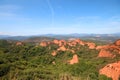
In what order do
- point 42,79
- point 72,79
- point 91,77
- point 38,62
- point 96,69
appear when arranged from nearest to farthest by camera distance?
point 72,79, point 42,79, point 91,77, point 96,69, point 38,62

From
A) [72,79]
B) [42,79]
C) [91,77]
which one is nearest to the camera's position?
[72,79]

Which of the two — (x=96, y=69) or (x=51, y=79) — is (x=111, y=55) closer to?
(x=96, y=69)

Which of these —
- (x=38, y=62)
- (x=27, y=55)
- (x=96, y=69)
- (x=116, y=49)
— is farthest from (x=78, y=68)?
(x=27, y=55)

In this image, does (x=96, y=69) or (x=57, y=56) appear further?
(x=57, y=56)

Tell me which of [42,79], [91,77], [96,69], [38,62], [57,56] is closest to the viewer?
[42,79]

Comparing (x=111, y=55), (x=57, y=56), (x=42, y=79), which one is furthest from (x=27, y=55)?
(x=42, y=79)

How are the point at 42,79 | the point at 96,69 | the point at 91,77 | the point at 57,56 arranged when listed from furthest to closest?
the point at 57,56, the point at 96,69, the point at 91,77, the point at 42,79

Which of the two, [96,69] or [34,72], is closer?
[34,72]

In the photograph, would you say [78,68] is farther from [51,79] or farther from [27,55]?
[27,55]
